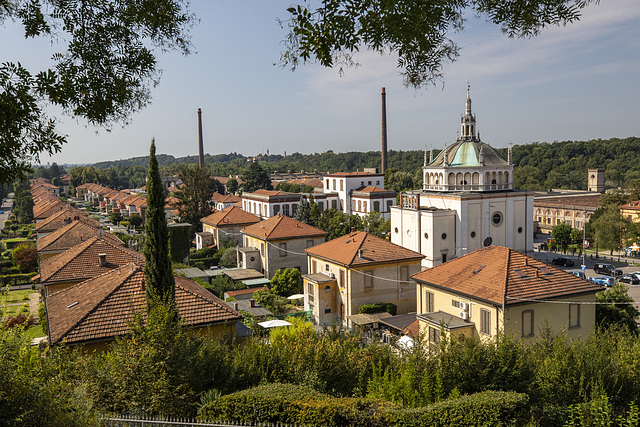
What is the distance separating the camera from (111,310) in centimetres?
1559

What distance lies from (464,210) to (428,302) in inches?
941

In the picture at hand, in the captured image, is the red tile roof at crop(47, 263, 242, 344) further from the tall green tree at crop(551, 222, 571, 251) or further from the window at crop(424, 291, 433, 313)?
the tall green tree at crop(551, 222, 571, 251)

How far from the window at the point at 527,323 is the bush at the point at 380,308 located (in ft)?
31.0

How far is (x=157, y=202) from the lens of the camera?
48.5 ft

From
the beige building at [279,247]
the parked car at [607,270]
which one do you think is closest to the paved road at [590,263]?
the parked car at [607,270]

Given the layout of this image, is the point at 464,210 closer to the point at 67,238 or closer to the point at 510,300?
the point at 510,300

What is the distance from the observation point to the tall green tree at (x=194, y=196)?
60469 millimetres

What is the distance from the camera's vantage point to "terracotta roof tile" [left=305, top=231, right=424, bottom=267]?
2874 cm

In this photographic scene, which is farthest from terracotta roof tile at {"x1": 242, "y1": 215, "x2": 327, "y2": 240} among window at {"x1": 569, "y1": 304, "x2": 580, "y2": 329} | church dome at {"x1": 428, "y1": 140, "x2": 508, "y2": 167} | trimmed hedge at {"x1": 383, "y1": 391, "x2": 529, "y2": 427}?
trimmed hedge at {"x1": 383, "y1": 391, "x2": 529, "y2": 427}

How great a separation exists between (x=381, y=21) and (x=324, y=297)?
25572mm

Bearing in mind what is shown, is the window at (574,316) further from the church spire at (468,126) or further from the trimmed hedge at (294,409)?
the church spire at (468,126)

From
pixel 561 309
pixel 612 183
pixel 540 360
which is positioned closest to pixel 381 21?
pixel 540 360

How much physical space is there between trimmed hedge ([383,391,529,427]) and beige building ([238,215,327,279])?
1183 inches

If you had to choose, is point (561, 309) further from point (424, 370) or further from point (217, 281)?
point (217, 281)
